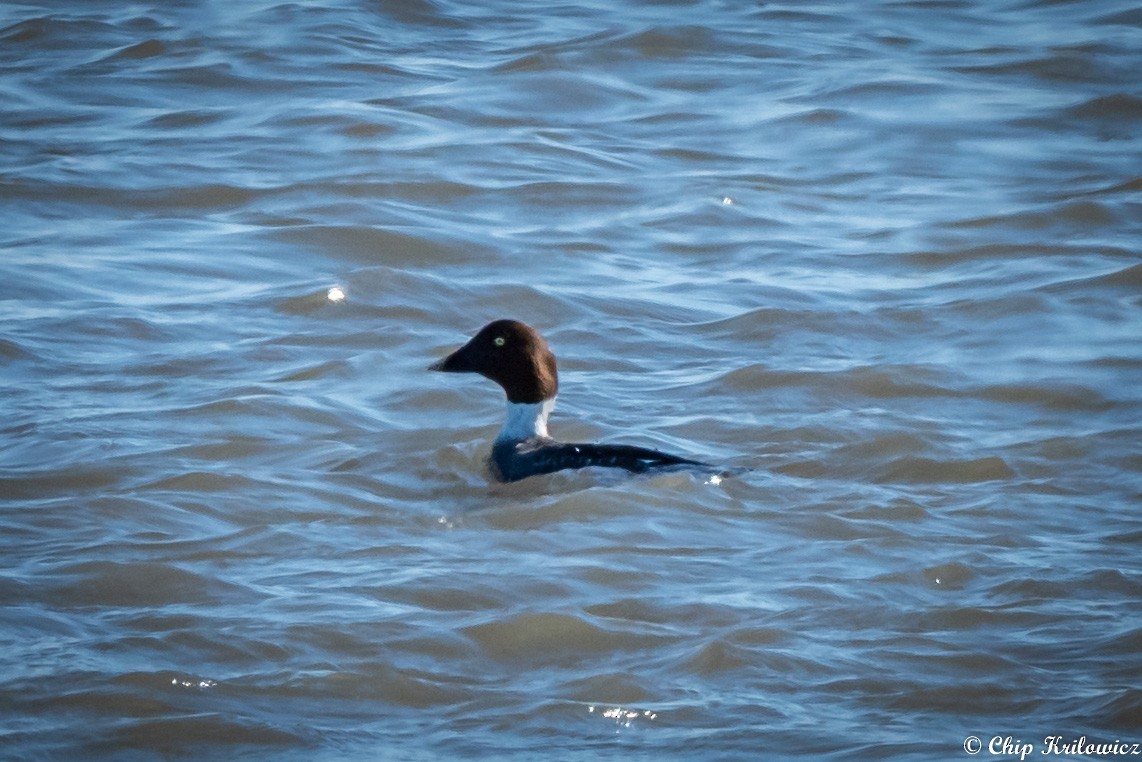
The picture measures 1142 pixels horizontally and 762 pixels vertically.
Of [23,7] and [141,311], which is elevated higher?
[23,7]

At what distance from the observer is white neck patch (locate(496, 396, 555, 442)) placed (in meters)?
8.20

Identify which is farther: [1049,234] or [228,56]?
[228,56]

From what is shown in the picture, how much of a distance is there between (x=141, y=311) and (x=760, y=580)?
15.7 ft

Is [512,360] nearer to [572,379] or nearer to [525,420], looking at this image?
[525,420]

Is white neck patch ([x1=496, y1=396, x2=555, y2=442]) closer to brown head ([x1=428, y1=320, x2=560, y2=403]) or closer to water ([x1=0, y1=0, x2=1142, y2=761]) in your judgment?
brown head ([x1=428, y1=320, x2=560, y2=403])

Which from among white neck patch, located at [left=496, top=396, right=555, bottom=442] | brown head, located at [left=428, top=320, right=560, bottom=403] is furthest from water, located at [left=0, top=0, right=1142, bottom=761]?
brown head, located at [left=428, top=320, right=560, bottom=403]

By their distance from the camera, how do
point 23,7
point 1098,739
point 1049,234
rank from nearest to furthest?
point 1098,739 < point 1049,234 < point 23,7

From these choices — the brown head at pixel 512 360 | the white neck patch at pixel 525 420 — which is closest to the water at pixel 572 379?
the white neck patch at pixel 525 420

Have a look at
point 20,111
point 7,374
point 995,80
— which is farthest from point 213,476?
point 995,80

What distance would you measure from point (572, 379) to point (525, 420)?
95 centimetres

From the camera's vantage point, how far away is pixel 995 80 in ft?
51.0

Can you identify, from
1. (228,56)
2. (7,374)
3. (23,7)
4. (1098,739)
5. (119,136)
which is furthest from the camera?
(23,7)

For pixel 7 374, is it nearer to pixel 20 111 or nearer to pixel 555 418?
pixel 555 418

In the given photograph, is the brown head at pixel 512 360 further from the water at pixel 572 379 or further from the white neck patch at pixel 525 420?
the water at pixel 572 379
